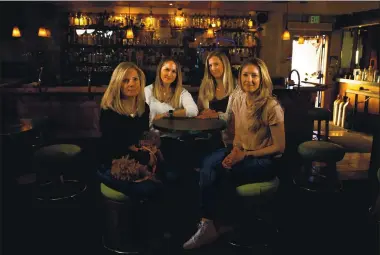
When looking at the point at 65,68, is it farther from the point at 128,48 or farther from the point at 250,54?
the point at 250,54

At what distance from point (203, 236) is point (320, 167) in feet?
8.02

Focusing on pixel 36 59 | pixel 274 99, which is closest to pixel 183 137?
pixel 274 99

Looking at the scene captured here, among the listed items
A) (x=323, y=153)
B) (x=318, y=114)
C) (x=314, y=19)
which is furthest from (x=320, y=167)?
Result: (x=314, y=19)

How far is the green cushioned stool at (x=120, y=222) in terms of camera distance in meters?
2.55

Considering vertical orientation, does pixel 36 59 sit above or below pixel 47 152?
above

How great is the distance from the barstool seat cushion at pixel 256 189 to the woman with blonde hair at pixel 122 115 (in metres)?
0.75

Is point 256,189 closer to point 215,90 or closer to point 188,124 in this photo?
point 188,124

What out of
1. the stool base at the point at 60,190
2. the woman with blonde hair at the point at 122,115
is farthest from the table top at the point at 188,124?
the stool base at the point at 60,190

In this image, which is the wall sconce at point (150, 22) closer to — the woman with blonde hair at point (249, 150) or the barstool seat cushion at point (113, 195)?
the woman with blonde hair at point (249, 150)

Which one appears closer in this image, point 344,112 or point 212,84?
point 212,84

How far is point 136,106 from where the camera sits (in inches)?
113

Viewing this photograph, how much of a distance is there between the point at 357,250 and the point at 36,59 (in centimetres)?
777

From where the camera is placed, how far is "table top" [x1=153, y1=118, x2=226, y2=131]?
295cm

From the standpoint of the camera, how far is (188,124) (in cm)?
310
